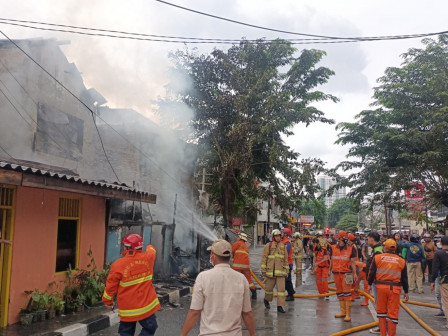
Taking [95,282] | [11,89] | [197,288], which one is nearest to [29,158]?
[11,89]

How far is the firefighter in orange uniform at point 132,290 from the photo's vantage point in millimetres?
4773

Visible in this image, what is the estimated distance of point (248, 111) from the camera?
1669cm

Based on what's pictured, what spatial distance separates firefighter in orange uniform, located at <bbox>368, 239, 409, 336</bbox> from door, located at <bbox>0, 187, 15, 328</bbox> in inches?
242

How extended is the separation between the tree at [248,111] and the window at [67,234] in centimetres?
A: 807

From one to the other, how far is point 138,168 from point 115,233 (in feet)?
20.9

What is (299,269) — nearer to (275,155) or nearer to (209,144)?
(275,155)

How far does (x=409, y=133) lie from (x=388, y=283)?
15.5 metres

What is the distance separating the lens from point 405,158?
66.8ft

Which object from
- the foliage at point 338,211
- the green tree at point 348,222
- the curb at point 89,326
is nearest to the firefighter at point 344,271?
the curb at point 89,326

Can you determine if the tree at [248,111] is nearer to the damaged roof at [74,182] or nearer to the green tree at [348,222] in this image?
the damaged roof at [74,182]

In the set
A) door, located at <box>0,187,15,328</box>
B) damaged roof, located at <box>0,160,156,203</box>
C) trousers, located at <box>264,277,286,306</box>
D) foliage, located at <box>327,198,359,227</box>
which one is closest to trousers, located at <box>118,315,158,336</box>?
damaged roof, located at <box>0,160,156,203</box>

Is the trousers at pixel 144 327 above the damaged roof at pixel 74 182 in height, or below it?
below

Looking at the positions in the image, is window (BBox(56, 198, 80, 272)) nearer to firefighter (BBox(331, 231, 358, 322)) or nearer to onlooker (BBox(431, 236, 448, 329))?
firefighter (BBox(331, 231, 358, 322))

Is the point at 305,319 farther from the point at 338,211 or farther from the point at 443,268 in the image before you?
the point at 338,211
